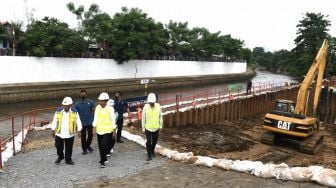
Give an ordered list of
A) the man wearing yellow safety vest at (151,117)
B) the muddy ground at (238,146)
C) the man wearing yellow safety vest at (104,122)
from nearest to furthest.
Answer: the man wearing yellow safety vest at (104,122)
the man wearing yellow safety vest at (151,117)
the muddy ground at (238,146)

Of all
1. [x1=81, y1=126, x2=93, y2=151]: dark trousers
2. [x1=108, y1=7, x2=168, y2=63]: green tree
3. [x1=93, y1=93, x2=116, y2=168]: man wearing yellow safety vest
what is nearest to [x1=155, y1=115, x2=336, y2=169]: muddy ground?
[x1=81, y1=126, x2=93, y2=151]: dark trousers

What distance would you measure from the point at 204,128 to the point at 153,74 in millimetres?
32684

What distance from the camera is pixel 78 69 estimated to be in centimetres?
3919

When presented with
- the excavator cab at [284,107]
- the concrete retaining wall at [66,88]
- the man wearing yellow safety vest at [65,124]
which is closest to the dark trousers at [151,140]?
the man wearing yellow safety vest at [65,124]

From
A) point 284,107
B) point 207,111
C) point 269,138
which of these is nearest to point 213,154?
point 269,138

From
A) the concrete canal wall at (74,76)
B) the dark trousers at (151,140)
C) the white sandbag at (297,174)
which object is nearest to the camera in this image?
the white sandbag at (297,174)

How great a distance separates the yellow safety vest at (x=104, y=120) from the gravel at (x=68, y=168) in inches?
40.3

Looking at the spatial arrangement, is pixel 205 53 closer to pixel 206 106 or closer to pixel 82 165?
pixel 206 106

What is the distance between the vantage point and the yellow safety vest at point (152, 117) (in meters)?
9.51

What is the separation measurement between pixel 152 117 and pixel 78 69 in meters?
31.2

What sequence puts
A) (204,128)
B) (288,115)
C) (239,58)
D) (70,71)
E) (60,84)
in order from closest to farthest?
(288,115) < (204,128) < (60,84) < (70,71) < (239,58)

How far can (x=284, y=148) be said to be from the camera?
17219 mm

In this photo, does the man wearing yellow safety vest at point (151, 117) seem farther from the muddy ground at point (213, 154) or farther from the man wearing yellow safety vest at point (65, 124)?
the man wearing yellow safety vest at point (65, 124)

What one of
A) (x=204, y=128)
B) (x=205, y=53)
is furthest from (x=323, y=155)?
(x=205, y=53)
